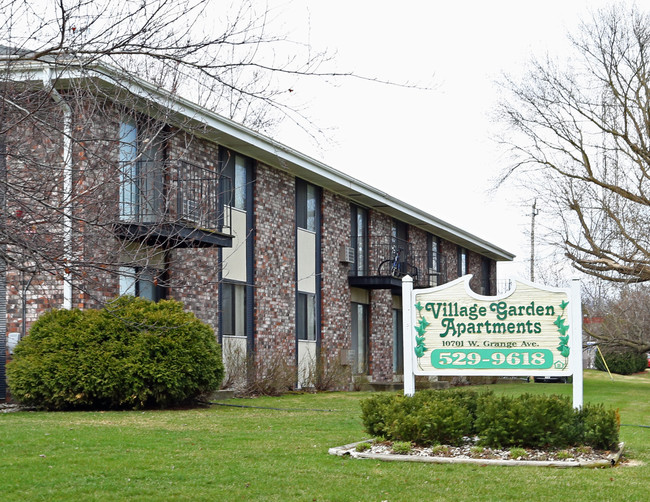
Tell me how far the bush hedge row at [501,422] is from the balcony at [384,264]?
16.4 m

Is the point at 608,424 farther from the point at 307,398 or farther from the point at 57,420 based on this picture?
the point at 307,398

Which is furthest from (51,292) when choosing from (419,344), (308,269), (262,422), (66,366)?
(308,269)

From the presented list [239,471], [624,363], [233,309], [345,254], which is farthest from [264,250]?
[624,363]

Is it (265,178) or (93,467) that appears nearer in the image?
(93,467)

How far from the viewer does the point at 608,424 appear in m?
10.1

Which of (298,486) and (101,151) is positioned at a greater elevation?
(101,151)

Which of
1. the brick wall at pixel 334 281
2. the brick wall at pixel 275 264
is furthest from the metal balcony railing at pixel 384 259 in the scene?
the brick wall at pixel 275 264

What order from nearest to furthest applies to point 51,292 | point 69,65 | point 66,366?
point 69,65 → point 66,366 → point 51,292

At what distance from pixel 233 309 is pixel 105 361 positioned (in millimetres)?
6389

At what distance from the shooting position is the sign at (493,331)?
11.2 metres

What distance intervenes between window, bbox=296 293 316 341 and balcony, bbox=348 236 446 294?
2475 mm

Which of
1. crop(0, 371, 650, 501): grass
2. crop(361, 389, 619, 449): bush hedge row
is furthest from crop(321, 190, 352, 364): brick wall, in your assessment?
crop(361, 389, 619, 449): bush hedge row

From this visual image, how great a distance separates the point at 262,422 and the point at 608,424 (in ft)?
18.5

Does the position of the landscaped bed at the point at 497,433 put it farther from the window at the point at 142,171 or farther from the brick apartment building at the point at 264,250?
the window at the point at 142,171
